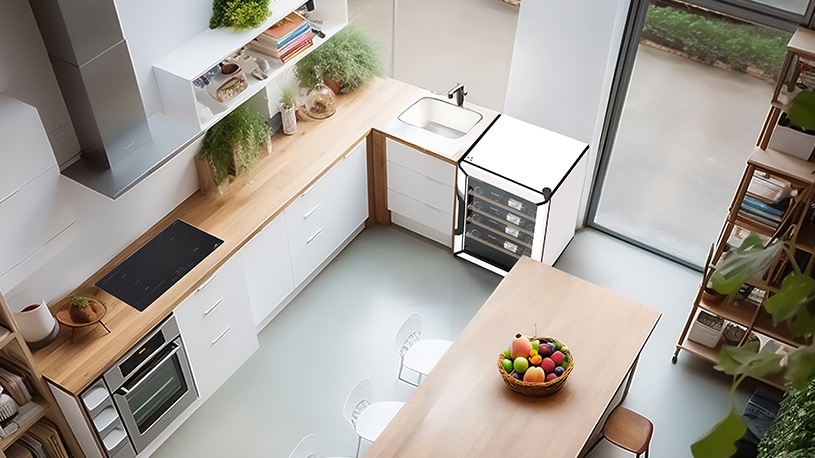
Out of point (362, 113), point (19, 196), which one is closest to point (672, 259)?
point (362, 113)

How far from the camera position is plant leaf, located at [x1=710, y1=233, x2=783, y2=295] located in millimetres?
1016

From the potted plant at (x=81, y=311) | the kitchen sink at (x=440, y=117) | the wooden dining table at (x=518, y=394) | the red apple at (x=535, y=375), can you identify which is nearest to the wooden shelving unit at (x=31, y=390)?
the potted plant at (x=81, y=311)

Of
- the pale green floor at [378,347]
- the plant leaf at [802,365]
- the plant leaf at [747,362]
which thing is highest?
the plant leaf at [802,365]

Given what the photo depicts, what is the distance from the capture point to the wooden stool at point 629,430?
4.26 m

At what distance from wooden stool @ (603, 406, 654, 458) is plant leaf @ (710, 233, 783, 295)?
134 inches

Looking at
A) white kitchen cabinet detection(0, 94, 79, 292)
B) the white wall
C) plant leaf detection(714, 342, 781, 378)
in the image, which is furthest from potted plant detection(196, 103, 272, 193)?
plant leaf detection(714, 342, 781, 378)

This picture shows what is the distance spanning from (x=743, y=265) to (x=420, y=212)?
15.2 ft

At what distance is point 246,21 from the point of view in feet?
14.3

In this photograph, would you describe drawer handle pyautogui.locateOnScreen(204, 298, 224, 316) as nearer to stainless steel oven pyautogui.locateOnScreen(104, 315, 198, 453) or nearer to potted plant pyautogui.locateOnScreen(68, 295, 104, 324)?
stainless steel oven pyautogui.locateOnScreen(104, 315, 198, 453)

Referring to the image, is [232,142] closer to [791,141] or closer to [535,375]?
[535,375]

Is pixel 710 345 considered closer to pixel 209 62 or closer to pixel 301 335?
pixel 301 335

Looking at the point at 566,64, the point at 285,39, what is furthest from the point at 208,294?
the point at 566,64

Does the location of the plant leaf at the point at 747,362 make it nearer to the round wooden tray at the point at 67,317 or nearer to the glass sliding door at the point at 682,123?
the round wooden tray at the point at 67,317

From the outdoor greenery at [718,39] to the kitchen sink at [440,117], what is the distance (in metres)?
1.26
